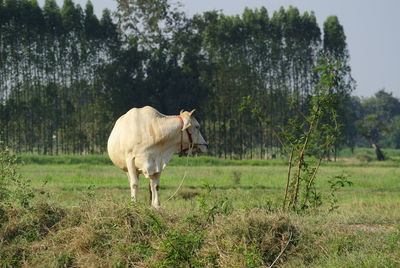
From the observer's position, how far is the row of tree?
37.5 meters

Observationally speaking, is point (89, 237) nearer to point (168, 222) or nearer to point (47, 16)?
point (168, 222)

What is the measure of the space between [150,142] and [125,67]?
2899cm

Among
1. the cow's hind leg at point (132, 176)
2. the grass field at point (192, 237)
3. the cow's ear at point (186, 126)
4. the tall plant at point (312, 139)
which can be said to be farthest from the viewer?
the tall plant at point (312, 139)

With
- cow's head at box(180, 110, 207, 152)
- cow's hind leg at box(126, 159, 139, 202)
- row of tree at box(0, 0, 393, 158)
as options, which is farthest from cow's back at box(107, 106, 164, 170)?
row of tree at box(0, 0, 393, 158)

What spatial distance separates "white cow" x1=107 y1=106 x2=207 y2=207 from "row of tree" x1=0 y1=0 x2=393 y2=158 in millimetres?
27156

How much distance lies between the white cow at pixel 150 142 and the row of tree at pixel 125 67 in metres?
27.2

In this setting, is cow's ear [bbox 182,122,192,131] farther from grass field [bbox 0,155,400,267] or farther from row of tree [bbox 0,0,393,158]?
row of tree [bbox 0,0,393,158]

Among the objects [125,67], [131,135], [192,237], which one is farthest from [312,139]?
[125,67]

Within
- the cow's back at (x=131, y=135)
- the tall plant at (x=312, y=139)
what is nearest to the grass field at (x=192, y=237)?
the tall plant at (x=312, y=139)

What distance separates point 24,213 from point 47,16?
3057 centimetres

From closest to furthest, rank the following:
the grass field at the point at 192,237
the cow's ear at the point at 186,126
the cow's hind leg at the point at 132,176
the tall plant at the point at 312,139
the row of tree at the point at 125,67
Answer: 1. the grass field at the point at 192,237
2. the cow's hind leg at the point at 132,176
3. the cow's ear at the point at 186,126
4. the tall plant at the point at 312,139
5. the row of tree at the point at 125,67

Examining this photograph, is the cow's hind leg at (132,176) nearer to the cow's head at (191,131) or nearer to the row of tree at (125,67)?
the cow's head at (191,131)

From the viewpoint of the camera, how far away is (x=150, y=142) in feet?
31.7

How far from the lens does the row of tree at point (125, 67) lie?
37531mm
